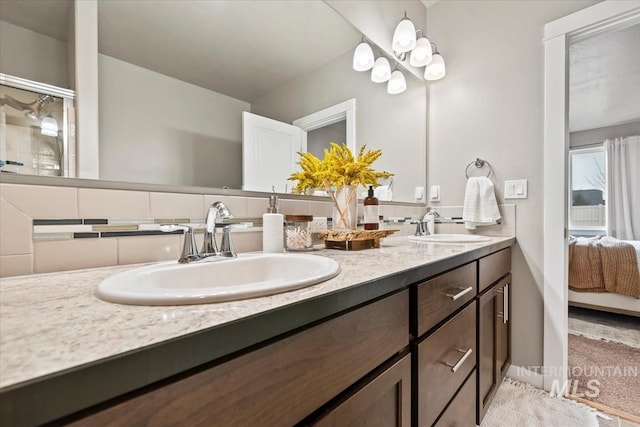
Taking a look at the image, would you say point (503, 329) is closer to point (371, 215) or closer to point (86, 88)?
point (371, 215)

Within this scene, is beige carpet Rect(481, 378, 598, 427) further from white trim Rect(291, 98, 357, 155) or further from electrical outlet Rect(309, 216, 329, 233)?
white trim Rect(291, 98, 357, 155)

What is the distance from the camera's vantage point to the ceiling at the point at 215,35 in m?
0.75

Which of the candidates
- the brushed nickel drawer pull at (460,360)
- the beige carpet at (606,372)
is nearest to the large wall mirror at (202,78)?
the brushed nickel drawer pull at (460,360)

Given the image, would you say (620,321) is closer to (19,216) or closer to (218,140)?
(218,140)

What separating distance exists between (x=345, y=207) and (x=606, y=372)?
5.96ft

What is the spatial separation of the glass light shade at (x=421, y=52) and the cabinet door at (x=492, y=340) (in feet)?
4.42

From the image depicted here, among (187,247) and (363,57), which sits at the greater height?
(363,57)

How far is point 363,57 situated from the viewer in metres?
1.56

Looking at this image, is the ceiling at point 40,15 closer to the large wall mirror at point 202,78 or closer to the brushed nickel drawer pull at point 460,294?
the large wall mirror at point 202,78

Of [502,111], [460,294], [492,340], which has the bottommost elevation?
[492,340]

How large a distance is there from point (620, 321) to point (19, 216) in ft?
12.3

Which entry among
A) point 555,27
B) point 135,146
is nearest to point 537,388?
point 555,27

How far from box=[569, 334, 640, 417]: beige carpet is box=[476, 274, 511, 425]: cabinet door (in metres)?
0.40

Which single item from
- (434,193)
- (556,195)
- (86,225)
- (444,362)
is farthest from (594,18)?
(86,225)
